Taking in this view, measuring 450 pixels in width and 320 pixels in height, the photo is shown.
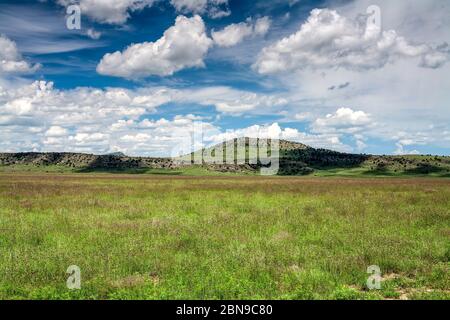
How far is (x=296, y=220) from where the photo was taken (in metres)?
19.8

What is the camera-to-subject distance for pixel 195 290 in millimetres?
9523

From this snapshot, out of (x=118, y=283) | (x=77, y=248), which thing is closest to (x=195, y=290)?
(x=118, y=283)

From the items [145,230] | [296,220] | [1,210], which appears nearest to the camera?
[145,230]

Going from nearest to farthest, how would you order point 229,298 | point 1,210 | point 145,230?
point 229,298 → point 145,230 → point 1,210

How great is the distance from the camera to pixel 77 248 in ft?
45.4

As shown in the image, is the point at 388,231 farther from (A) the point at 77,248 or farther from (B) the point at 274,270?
(A) the point at 77,248

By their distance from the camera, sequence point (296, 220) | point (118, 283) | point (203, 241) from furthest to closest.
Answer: point (296, 220) < point (203, 241) < point (118, 283)

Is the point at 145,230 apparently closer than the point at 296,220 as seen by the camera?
Yes
